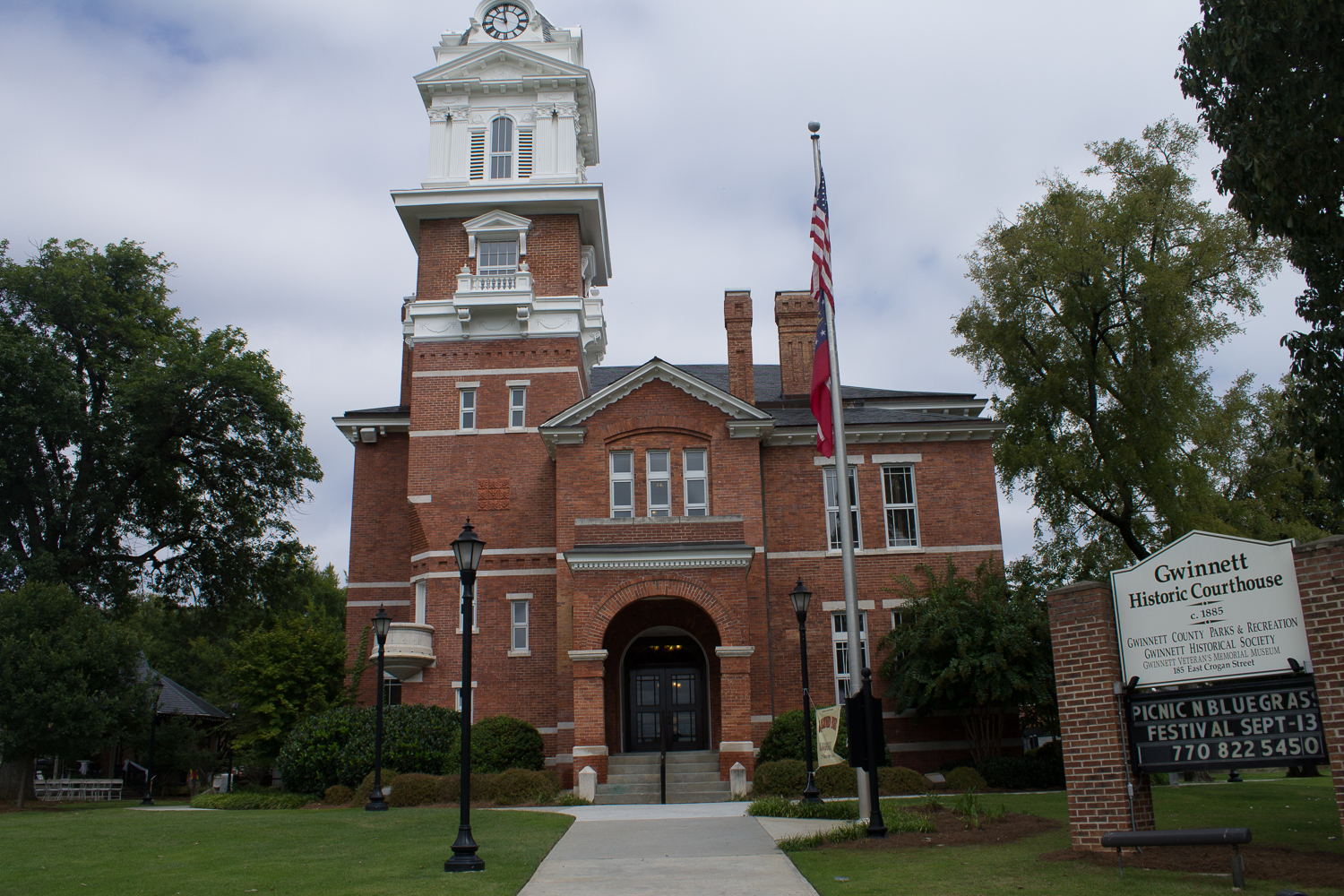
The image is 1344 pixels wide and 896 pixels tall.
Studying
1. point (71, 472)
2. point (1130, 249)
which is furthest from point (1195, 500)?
point (71, 472)

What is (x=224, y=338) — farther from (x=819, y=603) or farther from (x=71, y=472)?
(x=819, y=603)

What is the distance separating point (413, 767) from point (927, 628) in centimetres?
1318

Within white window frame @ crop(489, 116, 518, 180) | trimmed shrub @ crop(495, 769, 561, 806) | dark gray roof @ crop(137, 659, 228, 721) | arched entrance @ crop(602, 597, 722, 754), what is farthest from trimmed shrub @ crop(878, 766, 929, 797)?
dark gray roof @ crop(137, 659, 228, 721)

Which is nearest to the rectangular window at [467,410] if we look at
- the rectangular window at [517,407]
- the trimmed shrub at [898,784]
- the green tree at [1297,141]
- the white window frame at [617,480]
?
the rectangular window at [517,407]

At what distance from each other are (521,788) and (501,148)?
20.7m

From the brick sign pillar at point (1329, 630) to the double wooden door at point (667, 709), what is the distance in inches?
776

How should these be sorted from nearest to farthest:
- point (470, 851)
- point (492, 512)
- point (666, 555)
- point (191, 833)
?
point (470, 851) → point (191, 833) → point (666, 555) → point (492, 512)

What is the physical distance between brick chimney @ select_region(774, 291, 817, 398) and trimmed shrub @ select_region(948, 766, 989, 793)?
1451 cm

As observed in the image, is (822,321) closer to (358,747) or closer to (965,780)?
(965,780)

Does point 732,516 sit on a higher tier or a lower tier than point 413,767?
higher

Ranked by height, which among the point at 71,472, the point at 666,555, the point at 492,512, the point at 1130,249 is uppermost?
the point at 1130,249

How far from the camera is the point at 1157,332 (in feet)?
91.2

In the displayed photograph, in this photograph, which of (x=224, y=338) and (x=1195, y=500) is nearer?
(x=1195, y=500)

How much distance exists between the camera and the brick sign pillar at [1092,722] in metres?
11.1
